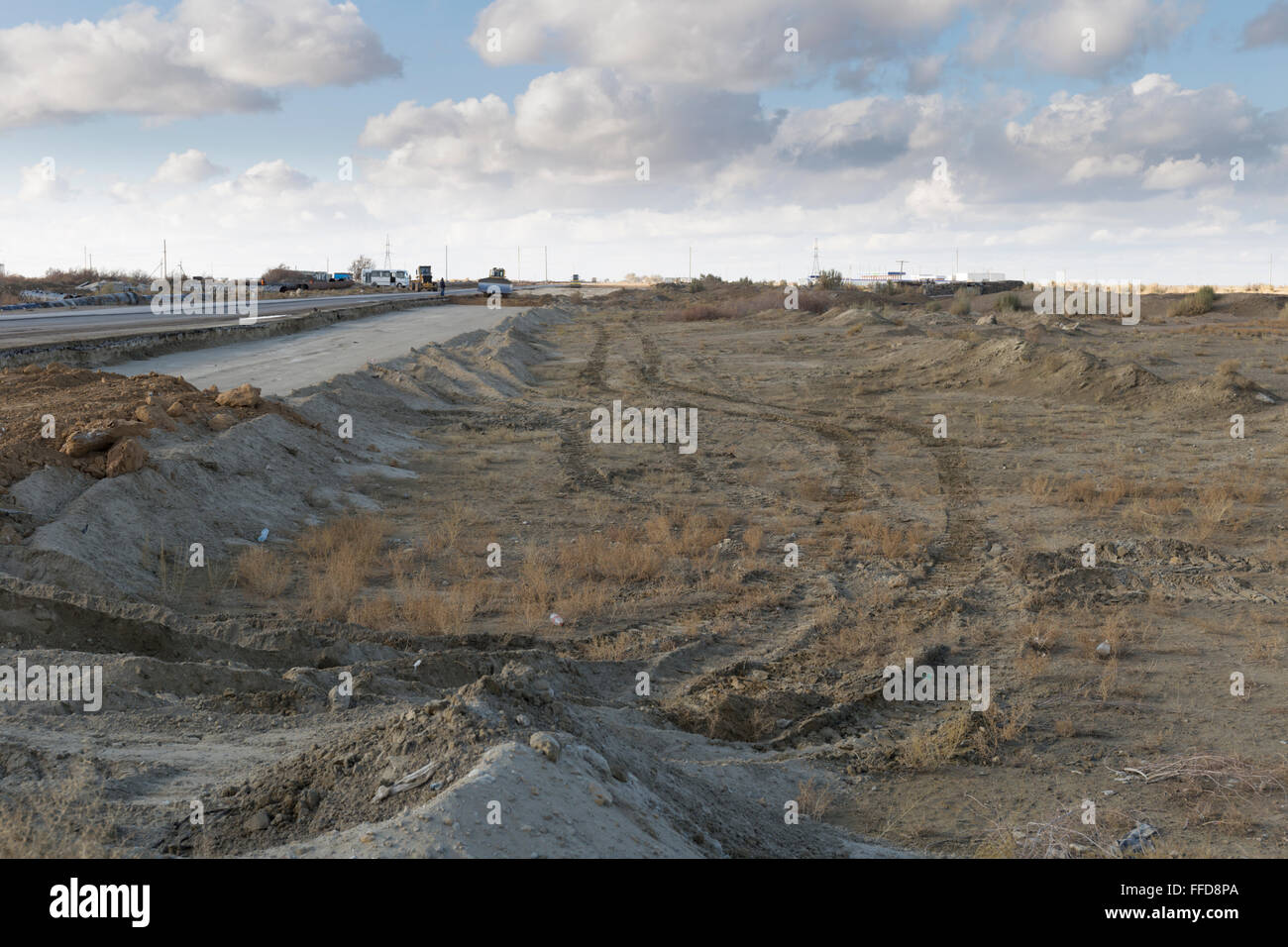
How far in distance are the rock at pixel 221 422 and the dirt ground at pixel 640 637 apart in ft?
0.54

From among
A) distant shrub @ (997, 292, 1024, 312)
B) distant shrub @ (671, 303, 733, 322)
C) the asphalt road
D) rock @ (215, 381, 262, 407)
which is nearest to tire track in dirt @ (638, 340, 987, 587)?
rock @ (215, 381, 262, 407)

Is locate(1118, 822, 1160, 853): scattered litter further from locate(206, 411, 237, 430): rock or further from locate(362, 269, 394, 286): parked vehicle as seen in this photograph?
locate(362, 269, 394, 286): parked vehicle

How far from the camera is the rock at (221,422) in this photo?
1317cm

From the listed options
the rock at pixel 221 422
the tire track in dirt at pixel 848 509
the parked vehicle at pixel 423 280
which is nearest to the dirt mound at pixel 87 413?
the rock at pixel 221 422

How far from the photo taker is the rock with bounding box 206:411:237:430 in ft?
43.2

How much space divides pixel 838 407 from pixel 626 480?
32.2 feet

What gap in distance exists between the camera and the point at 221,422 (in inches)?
522

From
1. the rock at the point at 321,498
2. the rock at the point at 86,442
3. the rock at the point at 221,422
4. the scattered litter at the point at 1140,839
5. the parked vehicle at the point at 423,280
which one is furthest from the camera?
the parked vehicle at the point at 423,280

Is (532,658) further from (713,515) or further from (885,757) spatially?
(713,515)

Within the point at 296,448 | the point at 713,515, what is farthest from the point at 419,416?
the point at 713,515

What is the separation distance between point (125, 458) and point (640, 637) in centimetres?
633

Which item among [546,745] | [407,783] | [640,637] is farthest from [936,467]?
[407,783]

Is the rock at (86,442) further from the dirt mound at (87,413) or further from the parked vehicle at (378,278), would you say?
the parked vehicle at (378,278)

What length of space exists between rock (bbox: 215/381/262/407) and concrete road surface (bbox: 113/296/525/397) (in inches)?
134
